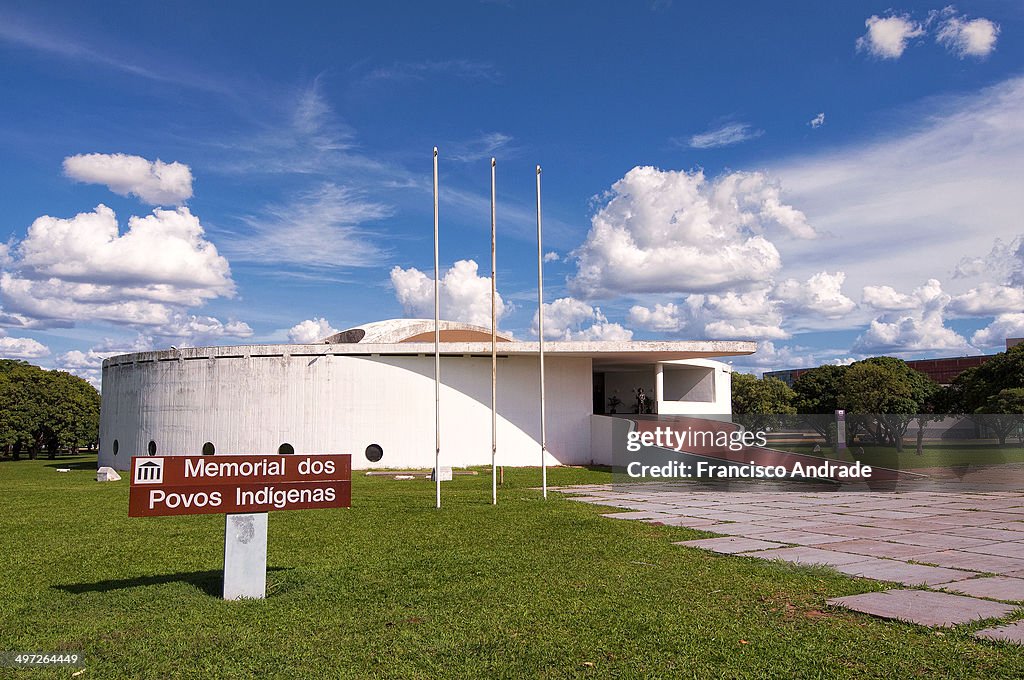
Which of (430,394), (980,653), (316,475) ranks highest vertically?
(430,394)

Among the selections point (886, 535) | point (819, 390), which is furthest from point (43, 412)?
point (886, 535)

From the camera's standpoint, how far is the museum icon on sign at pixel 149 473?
820cm

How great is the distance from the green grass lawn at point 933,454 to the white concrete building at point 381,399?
922cm

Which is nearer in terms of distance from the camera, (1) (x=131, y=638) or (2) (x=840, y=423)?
(1) (x=131, y=638)

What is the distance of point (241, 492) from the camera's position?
336 inches

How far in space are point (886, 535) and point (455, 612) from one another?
7.88 m

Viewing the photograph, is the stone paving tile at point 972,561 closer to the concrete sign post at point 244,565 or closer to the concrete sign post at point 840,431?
the concrete sign post at point 244,565

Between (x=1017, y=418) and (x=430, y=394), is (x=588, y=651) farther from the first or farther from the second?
(x=430, y=394)

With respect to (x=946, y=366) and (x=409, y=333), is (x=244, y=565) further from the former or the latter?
(x=946, y=366)

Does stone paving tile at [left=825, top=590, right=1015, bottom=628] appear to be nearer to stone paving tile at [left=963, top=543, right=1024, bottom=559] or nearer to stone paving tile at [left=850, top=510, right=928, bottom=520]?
stone paving tile at [left=963, top=543, right=1024, bottom=559]

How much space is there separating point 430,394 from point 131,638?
83.1 ft

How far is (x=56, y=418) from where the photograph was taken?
60.1 meters

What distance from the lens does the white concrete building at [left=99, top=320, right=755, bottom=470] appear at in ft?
103

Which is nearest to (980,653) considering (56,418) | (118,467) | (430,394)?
(430,394)
